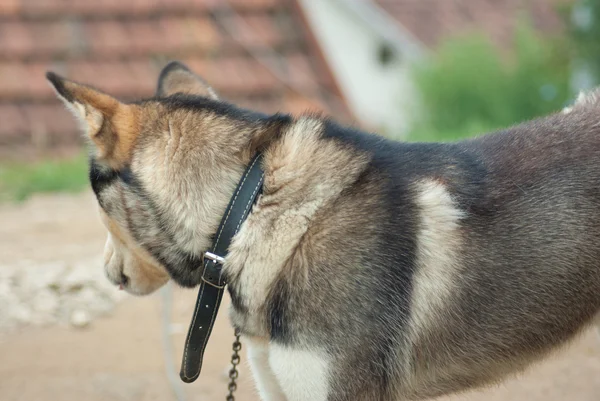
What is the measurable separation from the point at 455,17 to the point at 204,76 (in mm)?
6531

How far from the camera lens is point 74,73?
10977 millimetres

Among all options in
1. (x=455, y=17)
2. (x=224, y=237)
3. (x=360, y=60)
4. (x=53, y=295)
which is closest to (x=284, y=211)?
(x=224, y=237)

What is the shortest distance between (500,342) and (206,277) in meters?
1.07

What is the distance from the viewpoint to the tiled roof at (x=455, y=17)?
50.1 feet

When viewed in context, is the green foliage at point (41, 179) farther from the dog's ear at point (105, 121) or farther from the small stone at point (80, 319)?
the dog's ear at point (105, 121)

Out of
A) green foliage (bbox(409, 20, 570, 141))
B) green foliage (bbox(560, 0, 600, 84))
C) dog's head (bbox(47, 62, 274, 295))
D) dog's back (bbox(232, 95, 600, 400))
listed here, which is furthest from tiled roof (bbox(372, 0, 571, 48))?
dog's head (bbox(47, 62, 274, 295))

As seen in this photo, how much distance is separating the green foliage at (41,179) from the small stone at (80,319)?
3334 mm

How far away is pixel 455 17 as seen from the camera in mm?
15766

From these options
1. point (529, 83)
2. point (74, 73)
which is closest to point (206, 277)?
point (74, 73)

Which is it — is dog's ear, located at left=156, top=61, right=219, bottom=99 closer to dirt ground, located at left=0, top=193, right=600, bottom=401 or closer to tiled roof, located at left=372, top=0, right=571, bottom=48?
dirt ground, located at left=0, top=193, right=600, bottom=401

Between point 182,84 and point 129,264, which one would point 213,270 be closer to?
point 129,264

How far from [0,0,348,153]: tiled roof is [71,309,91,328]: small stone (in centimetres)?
586

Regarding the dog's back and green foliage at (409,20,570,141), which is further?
green foliage at (409,20,570,141)

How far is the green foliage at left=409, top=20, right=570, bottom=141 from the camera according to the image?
11516 millimetres
